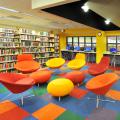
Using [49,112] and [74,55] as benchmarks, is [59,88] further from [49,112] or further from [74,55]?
[74,55]

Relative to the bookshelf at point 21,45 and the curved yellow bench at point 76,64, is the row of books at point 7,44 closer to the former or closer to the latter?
the bookshelf at point 21,45

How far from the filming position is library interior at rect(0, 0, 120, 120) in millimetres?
3289

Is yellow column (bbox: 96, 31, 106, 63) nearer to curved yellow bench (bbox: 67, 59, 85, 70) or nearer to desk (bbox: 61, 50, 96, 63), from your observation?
desk (bbox: 61, 50, 96, 63)

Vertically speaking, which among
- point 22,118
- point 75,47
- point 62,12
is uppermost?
point 62,12

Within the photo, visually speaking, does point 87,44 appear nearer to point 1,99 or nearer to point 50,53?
point 50,53

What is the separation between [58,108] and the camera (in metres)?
3.43

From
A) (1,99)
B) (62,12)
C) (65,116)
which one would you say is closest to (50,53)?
(62,12)

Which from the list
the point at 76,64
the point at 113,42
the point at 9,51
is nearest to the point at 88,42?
the point at 113,42

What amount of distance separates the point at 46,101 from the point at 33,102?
0.35 m

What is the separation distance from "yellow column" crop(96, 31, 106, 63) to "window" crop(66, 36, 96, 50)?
0.71 m

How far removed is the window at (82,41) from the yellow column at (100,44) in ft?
2.34

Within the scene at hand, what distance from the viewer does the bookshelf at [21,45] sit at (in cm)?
683

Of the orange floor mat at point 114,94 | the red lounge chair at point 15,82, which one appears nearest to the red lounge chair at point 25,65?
the red lounge chair at point 15,82

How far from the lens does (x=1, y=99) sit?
398 cm
